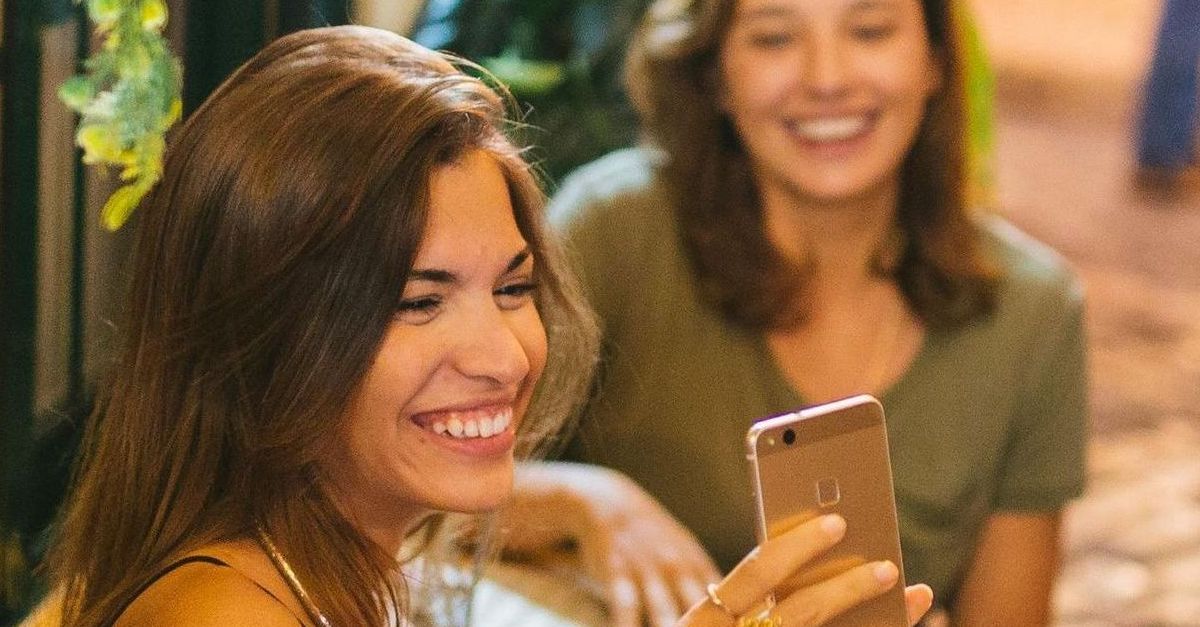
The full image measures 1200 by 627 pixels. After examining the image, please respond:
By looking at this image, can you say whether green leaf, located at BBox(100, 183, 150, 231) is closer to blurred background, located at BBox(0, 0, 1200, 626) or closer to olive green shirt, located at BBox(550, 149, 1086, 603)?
blurred background, located at BBox(0, 0, 1200, 626)

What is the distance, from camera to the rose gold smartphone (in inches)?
40.9

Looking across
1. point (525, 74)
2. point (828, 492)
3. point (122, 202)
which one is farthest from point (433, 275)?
point (525, 74)

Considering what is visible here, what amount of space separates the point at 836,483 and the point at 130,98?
0.52 m

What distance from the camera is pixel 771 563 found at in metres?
1.02

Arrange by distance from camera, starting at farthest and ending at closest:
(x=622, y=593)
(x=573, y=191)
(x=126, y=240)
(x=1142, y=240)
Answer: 1. (x=1142, y=240)
2. (x=573, y=191)
3. (x=622, y=593)
4. (x=126, y=240)

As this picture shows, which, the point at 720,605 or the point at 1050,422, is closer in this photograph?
the point at 720,605

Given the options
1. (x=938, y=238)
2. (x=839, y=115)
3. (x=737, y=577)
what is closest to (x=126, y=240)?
(x=737, y=577)

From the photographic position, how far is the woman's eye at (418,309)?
0.96m

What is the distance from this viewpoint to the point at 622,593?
4.72ft

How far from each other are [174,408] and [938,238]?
3.27ft

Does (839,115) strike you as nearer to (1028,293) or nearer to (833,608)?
(1028,293)

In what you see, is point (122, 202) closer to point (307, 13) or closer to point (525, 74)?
point (307, 13)

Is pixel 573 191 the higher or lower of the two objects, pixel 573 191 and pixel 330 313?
→ the lower

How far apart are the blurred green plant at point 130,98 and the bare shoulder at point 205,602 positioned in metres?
0.23
